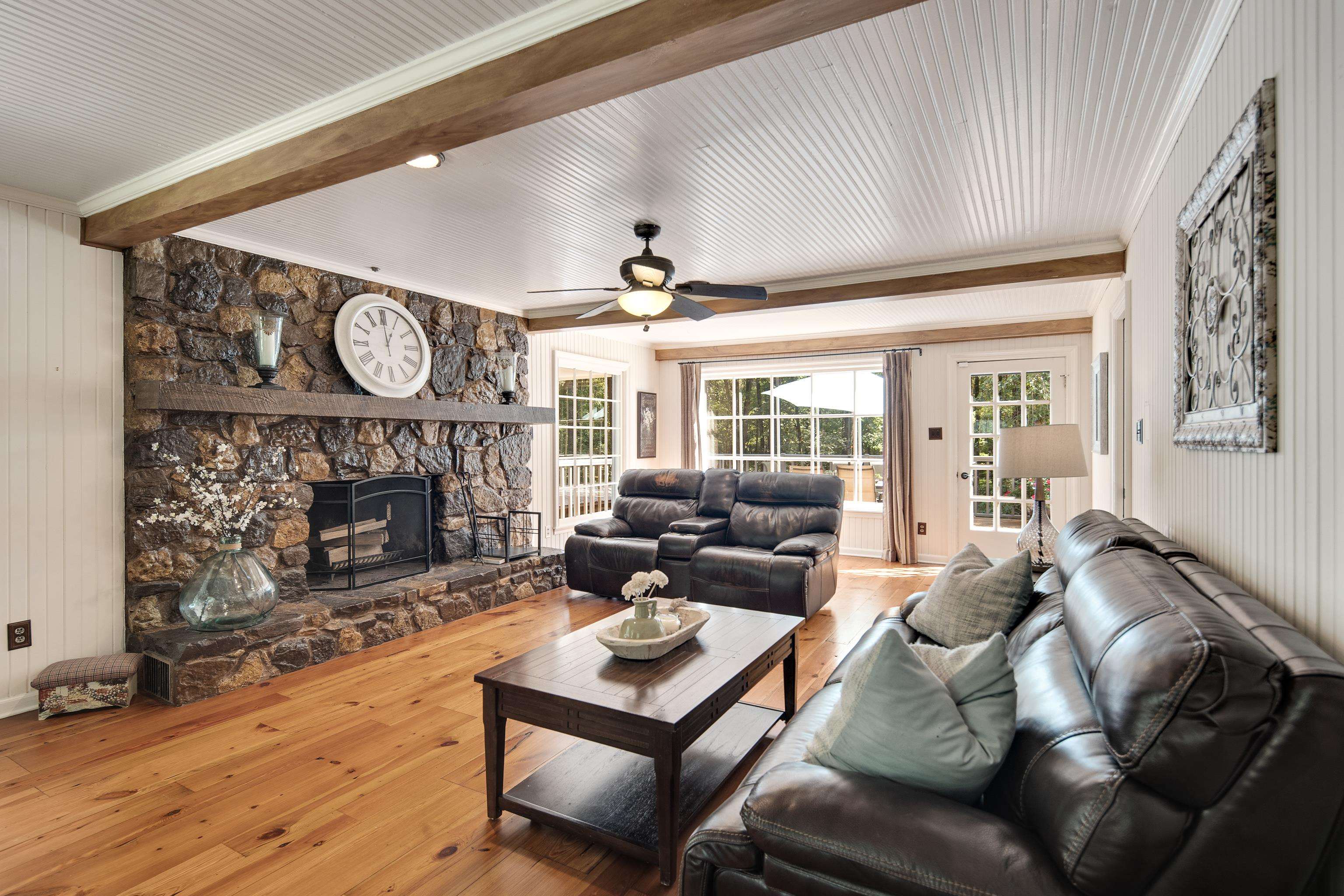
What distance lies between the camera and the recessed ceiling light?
2.68 metres

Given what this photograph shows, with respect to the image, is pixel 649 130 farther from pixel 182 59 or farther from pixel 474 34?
pixel 182 59

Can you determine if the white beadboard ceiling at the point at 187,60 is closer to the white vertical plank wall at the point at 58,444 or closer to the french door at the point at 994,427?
the white vertical plank wall at the point at 58,444

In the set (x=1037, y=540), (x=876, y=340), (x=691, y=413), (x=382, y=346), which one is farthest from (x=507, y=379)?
(x=1037, y=540)

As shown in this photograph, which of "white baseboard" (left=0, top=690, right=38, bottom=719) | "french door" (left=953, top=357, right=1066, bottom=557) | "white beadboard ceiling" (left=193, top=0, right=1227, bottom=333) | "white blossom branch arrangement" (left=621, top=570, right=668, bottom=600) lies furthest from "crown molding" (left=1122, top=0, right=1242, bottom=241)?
"white baseboard" (left=0, top=690, right=38, bottom=719)

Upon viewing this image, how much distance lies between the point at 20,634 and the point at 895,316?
6115 mm

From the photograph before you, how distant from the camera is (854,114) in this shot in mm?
2396

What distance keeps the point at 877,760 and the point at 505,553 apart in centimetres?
416

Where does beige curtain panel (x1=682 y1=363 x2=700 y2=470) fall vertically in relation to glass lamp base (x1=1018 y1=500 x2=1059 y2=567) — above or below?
above

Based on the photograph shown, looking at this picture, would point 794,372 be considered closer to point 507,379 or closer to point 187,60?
point 507,379

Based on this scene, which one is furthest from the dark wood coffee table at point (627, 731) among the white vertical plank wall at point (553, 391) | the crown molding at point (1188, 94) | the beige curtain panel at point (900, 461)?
the beige curtain panel at point (900, 461)

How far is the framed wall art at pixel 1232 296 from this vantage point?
54.9 inches

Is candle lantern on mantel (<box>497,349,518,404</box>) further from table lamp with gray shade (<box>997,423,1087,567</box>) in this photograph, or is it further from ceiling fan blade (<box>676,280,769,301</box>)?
table lamp with gray shade (<box>997,423,1087,567</box>)

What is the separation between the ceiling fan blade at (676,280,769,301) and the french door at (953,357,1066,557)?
12.0ft

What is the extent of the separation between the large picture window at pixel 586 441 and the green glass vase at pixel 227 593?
3046 mm
